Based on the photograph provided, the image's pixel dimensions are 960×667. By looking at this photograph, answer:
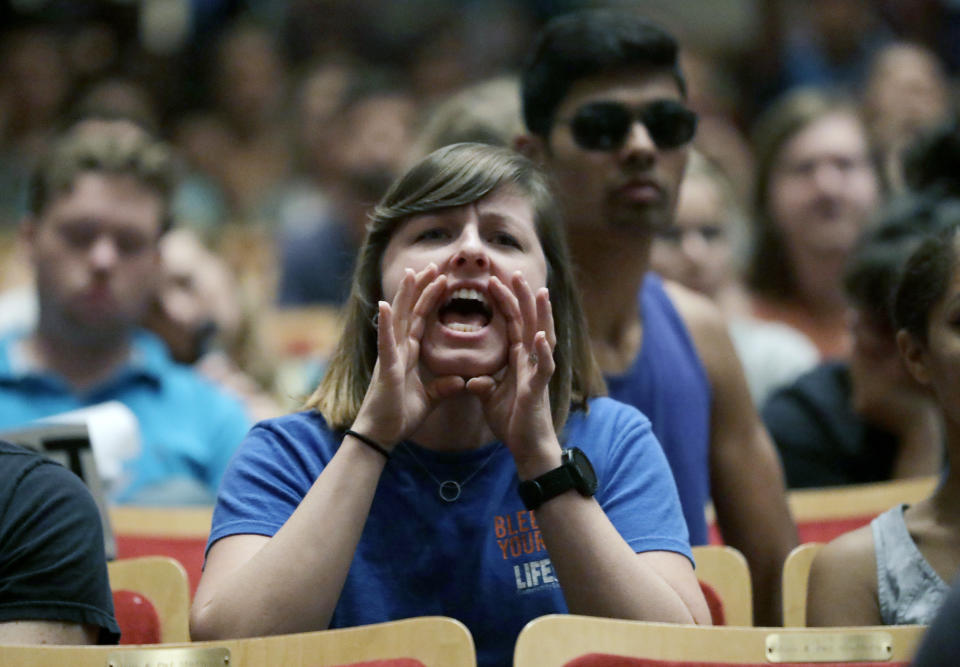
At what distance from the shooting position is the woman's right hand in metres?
1.84

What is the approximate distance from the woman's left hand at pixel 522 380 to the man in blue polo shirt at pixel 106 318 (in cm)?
157

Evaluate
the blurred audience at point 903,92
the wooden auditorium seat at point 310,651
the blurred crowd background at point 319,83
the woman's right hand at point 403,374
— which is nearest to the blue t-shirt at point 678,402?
the woman's right hand at point 403,374

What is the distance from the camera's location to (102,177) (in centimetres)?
342

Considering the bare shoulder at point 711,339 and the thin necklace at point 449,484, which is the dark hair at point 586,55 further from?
the thin necklace at point 449,484

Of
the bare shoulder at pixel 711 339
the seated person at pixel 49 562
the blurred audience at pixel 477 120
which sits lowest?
the seated person at pixel 49 562

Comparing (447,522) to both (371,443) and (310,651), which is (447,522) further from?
(310,651)

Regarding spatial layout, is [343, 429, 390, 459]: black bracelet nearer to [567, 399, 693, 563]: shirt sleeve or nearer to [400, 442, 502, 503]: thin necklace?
[400, 442, 502, 503]: thin necklace

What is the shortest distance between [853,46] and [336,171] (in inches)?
112

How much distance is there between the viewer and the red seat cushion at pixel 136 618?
214cm

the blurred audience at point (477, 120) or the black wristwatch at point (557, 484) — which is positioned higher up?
the blurred audience at point (477, 120)

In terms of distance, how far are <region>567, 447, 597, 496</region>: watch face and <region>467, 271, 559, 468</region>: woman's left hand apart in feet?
0.10

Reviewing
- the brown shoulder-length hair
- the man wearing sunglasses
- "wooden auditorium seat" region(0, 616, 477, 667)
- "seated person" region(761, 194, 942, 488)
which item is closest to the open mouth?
the brown shoulder-length hair

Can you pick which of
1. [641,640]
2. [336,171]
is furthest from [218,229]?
[641,640]

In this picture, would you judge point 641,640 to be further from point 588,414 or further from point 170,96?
point 170,96
